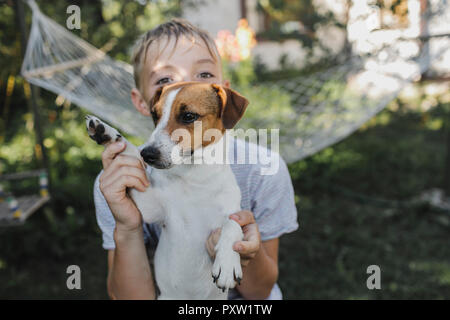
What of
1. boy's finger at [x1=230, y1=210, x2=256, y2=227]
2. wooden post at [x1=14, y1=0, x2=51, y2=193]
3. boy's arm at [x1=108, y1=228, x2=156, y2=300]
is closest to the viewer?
boy's finger at [x1=230, y1=210, x2=256, y2=227]

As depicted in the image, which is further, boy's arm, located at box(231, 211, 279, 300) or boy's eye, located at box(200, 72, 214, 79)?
boy's eye, located at box(200, 72, 214, 79)

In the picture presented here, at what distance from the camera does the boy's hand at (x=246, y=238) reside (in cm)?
123

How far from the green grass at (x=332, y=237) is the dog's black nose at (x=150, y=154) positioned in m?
2.19

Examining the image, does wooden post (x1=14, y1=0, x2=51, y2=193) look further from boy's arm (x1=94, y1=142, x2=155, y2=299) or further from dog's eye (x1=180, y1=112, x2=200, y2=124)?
dog's eye (x1=180, y1=112, x2=200, y2=124)

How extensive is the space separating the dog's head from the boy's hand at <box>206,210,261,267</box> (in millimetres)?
258

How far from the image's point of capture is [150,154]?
122cm

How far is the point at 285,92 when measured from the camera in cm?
468

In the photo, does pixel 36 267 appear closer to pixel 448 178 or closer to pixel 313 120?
pixel 313 120

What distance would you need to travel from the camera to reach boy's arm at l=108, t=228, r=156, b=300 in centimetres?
151

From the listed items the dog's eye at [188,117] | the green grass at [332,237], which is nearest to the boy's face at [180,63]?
the dog's eye at [188,117]

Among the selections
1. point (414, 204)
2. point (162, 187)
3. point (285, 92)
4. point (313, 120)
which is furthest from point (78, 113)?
point (162, 187)

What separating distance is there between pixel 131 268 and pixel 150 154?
57cm

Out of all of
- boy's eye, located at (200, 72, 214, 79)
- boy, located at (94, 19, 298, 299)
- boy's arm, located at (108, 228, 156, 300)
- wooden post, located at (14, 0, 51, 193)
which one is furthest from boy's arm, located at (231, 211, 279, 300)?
wooden post, located at (14, 0, 51, 193)
